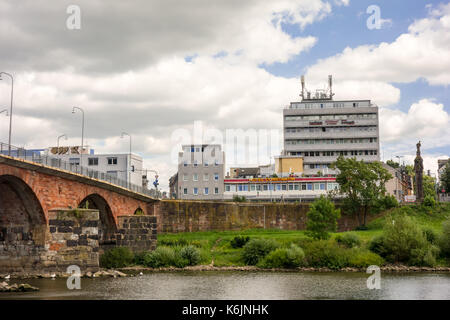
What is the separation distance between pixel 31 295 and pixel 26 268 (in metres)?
13.0

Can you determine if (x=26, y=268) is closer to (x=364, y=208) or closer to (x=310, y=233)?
(x=310, y=233)

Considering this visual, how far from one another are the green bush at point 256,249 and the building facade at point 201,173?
46.6 m

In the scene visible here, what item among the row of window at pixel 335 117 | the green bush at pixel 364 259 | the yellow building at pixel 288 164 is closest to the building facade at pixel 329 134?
the row of window at pixel 335 117

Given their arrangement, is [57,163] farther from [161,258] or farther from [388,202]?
[388,202]

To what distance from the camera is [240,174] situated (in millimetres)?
132875

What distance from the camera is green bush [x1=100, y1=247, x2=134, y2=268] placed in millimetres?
59812

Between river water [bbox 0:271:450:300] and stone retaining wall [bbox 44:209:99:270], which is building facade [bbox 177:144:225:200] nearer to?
stone retaining wall [bbox 44:209:99:270]

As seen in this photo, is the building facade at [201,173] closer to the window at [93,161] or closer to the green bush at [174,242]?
the window at [93,161]

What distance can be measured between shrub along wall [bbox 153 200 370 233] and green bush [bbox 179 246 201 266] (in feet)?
47.4

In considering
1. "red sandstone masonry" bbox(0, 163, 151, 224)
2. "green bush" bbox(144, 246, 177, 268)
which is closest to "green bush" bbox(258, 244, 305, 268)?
"green bush" bbox(144, 246, 177, 268)

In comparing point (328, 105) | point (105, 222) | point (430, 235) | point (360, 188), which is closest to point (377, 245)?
point (430, 235)

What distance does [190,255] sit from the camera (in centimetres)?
6034
